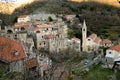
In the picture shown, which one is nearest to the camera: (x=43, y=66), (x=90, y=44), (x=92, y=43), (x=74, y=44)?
(x=43, y=66)

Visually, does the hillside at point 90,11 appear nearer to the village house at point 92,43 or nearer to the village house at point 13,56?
the village house at point 92,43

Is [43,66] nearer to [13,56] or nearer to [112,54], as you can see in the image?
[13,56]

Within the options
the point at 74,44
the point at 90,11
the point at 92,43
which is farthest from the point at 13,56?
the point at 90,11

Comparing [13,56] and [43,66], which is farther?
[43,66]

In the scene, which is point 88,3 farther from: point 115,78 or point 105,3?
point 115,78

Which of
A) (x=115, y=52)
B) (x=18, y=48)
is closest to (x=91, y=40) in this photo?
(x=115, y=52)

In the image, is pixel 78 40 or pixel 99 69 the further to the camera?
pixel 78 40

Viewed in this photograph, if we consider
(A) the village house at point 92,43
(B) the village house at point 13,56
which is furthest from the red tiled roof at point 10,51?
(A) the village house at point 92,43
